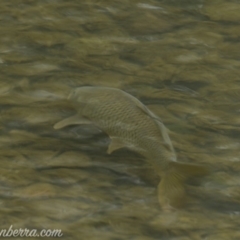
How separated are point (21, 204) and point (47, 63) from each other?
153cm

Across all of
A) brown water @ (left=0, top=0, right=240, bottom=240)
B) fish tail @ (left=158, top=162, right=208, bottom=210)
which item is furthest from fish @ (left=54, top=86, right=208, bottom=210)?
brown water @ (left=0, top=0, right=240, bottom=240)

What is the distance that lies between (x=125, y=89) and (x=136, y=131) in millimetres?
894

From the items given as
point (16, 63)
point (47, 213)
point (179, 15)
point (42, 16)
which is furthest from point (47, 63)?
point (47, 213)

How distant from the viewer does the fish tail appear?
11.5 ft

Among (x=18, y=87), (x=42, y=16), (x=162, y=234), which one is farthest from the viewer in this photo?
(x=42, y=16)

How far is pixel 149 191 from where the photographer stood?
374 cm

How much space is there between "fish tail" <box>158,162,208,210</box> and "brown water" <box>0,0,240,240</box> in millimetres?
79

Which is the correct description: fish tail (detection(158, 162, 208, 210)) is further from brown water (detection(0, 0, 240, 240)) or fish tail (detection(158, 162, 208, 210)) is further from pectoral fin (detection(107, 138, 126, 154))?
pectoral fin (detection(107, 138, 126, 154))

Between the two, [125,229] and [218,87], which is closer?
[125,229]

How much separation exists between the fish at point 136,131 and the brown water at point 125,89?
109 mm

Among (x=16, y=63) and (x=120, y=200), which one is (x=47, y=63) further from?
(x=120, y=200)

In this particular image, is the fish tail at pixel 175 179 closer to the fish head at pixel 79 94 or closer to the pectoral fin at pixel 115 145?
A: the pectoral fin at pixel 115 145

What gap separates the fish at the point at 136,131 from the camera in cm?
353

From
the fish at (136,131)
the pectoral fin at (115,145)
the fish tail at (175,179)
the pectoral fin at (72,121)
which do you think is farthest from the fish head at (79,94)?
the fish tail at (175,179)
